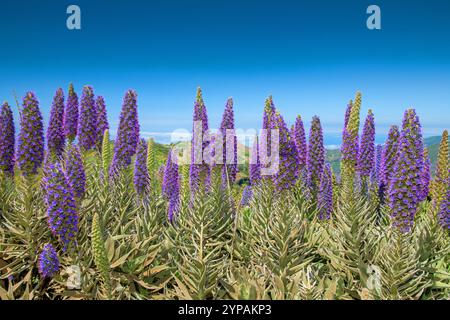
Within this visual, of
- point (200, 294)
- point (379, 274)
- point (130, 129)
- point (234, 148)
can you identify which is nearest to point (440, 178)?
point (379, 274)

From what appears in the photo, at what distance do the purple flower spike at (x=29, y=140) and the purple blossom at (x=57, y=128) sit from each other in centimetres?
80

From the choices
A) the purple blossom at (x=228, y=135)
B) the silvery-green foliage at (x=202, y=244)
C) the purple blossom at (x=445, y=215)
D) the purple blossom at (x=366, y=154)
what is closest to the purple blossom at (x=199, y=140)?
the purple blossom at (x=228, y=135)

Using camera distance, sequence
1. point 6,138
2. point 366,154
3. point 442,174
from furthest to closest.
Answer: point 366,154 → point 442,174 → point 6,138

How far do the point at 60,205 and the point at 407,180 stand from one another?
3.76 metres

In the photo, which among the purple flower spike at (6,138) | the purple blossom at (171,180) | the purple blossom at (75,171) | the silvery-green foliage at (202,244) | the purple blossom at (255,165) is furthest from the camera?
the purple blossom at (171,180)

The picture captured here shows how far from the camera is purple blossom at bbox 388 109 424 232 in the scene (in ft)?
13.5

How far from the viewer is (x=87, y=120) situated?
20.7 ft

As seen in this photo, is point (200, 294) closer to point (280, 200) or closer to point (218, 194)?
point (280, 200)

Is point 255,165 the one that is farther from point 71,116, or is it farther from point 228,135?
point 71,116

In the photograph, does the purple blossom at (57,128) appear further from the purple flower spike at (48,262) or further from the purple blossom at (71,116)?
the purple flower spike at (48,262)

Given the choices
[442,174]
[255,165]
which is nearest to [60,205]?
[255,165]

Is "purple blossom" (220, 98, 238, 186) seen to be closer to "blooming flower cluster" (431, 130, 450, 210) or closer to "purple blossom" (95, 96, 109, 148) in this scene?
"purple blossom" (95, 96, 109, 148)

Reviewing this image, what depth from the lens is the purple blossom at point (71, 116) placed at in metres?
6.36

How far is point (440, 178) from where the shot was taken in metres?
5.80
